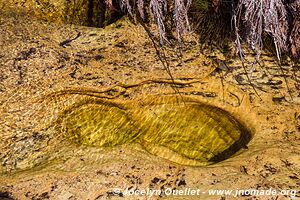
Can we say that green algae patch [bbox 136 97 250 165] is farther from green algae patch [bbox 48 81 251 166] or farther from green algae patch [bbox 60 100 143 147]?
Result: green algae patch [bbox 60 100 143 147]

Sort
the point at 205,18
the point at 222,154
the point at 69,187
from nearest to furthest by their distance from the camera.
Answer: the point at 69,187, the point at 222,154, the point at 205,18

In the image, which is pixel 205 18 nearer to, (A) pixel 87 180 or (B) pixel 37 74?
(B) pixel 37 74

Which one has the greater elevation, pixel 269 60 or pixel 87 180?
pixel 269 60

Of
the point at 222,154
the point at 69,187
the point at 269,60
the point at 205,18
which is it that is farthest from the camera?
the point at 205,18

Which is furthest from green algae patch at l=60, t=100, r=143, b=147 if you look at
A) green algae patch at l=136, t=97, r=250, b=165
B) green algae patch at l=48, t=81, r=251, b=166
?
green algae patch at l=136, t=97, r=250, b=165

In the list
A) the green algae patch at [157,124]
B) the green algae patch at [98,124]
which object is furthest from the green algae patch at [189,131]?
the green algae patch at [98,124]

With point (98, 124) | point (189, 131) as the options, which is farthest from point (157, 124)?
point (98, 124)

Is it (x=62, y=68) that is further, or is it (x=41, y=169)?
(x=62, y=68)

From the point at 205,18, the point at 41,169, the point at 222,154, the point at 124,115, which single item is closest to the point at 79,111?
the point at 124,115

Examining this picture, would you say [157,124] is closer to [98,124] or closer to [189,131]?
[189,131]

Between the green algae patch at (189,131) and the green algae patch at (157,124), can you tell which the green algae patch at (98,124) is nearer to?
the green algae patch at (157,124)

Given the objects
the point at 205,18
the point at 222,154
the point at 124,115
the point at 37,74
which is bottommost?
the point at 222,154
